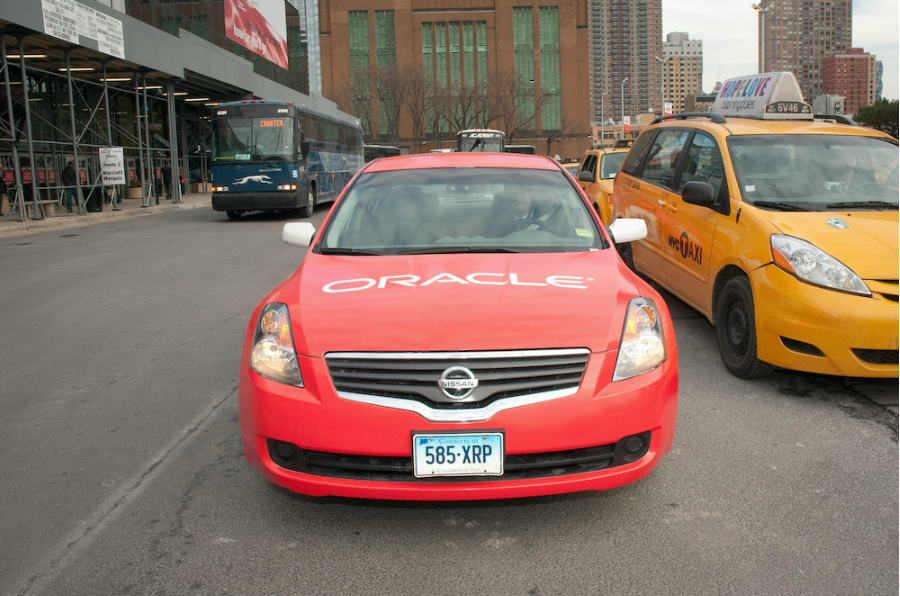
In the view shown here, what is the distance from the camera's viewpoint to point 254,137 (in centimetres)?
2161

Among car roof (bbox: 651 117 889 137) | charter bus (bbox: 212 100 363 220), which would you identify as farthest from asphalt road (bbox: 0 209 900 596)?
charter bus (bbox: 212 100 363 220)

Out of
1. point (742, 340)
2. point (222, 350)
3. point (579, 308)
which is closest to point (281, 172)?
point (222, 350)

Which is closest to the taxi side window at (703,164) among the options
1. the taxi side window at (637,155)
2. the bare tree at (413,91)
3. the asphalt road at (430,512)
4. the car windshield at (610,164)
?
the taxi side window at (637,155)

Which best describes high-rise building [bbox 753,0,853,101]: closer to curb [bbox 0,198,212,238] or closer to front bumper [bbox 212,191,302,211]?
front bumper [bbox 212,191,302,211]

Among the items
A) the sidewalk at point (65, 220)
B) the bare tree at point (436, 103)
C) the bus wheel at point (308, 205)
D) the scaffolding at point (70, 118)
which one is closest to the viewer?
the sidewalk at point (65, 220)

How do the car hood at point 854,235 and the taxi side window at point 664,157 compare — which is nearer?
the car hood at point 854,235

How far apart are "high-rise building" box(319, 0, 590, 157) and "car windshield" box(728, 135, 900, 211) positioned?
8020cm

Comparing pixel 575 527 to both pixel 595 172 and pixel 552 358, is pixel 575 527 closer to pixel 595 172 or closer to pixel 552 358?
pixel 552 358

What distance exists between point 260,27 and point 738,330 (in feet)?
140

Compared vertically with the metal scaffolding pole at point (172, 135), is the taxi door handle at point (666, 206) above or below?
below

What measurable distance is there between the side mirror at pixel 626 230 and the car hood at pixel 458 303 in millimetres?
728

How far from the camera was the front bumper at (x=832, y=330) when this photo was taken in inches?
179

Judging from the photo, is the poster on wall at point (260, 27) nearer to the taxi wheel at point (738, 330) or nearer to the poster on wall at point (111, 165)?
the poster on wall at point (111, 165)

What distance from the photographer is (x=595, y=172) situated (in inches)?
528
